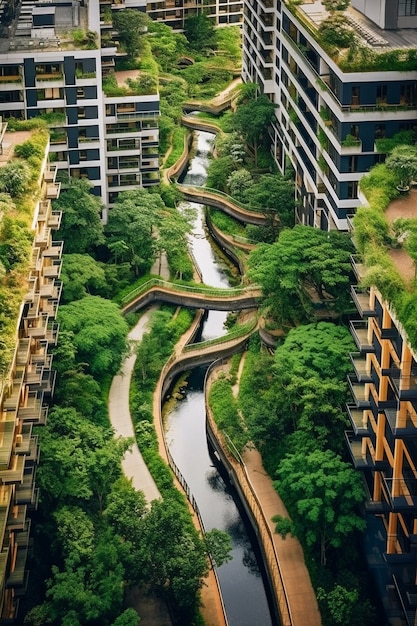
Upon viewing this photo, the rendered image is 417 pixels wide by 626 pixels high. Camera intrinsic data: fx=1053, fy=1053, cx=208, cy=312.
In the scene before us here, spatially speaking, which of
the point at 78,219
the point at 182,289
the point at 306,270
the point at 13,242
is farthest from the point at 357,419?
the point at 78,219

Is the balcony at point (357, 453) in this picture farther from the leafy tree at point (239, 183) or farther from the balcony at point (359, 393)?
the leafy tree at point (239, 183)

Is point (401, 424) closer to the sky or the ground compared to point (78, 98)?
closer to the ground

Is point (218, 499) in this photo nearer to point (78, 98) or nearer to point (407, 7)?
point (78, 98)

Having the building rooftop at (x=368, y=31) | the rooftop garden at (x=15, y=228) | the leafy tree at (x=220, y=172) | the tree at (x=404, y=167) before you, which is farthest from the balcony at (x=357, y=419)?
the leafy tree at (x=220, y=172)

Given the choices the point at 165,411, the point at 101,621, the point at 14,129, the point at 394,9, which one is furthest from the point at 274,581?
the point at 394,9

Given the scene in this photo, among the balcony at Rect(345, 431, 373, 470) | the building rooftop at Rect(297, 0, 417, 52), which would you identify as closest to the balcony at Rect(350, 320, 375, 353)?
the balcony at Rect(345, 431, 373, 470)

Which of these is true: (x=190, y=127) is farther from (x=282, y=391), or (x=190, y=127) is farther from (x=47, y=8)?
(x=282, y=391)

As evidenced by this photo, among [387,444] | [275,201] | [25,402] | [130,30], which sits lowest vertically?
[387,444]
